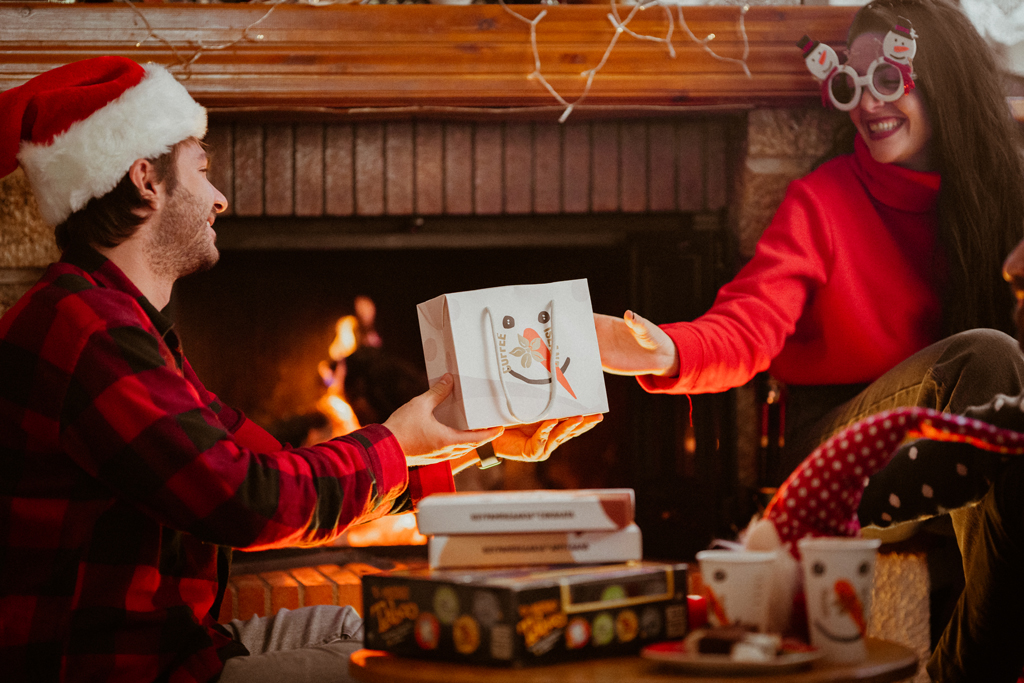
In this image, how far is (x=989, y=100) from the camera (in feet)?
5.42

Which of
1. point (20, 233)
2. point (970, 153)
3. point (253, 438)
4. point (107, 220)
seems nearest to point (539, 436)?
point (253, 438)

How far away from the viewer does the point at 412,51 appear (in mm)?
1802

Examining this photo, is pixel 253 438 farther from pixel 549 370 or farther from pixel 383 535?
pixel 383 535

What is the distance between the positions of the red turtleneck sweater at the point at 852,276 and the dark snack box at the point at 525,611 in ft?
2.94

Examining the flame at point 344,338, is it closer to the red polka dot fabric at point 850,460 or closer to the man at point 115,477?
the man at point 115,477

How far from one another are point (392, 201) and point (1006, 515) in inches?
55.3

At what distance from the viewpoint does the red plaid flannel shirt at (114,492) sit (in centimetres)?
93

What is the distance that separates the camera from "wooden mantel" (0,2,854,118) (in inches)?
68.5

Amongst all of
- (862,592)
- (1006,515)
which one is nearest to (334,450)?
(862,592)

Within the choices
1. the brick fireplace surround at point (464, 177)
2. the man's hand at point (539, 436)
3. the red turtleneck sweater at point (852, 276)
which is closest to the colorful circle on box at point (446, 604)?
the man's hand at point (539, 436)

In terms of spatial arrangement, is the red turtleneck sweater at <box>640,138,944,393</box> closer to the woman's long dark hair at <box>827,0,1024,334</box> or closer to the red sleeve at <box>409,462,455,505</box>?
the woman's long dark hair at <box>827,0,1024,334</box>

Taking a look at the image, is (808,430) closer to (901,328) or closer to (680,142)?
(901,328)

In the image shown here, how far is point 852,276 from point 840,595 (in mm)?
1080

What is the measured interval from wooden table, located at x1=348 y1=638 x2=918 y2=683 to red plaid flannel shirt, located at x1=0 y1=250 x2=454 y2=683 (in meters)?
0.24
